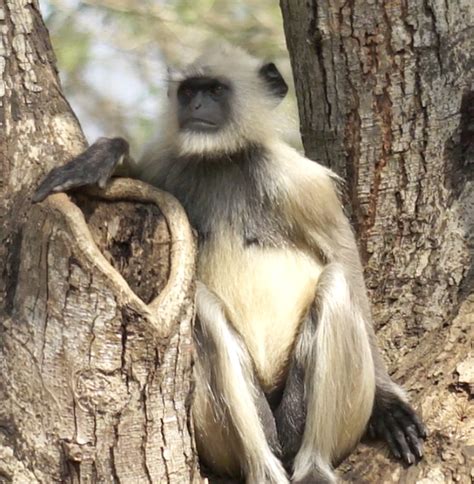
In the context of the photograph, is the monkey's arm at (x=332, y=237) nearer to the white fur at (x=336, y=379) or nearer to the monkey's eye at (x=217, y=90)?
the white fur at (x=336, y=379)

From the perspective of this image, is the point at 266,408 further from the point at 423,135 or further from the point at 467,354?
the point at 423,135

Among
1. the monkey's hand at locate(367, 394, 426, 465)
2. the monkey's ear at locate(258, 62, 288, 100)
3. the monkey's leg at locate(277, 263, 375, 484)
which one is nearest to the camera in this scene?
the monkey's hand at locate(367, 394, 426, 465)

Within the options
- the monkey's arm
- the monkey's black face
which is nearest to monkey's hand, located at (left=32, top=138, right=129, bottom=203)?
the monkey's black face

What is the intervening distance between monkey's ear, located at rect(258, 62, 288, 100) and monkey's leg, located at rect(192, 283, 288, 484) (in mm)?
1368

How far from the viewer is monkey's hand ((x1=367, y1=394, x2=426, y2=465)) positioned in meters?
3.80

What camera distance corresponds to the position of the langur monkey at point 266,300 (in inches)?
154

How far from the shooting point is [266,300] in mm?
4199

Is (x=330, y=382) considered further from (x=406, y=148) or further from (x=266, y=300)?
(x=406, y=148)

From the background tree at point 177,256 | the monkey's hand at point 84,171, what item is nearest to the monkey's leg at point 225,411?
the background tree at point 177,256

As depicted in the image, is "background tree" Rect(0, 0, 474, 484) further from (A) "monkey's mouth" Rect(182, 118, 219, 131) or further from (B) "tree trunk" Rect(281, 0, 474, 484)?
(A) "monkey's mouth" Rect(182, 118, 219, 131)

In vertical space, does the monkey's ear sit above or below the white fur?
above

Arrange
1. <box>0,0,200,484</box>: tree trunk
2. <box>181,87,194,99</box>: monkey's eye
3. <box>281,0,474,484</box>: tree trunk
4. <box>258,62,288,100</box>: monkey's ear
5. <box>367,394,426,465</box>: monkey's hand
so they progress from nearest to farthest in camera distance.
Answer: <box>0,0,200,484</box>: tree trunk < <box>367,394,426,465</box>: monkey's hand < <box>281,0,474,484</box>: tree trunk < <box>181,87,194,99</box>: monkey's eye < <box>258,62,288,100</box>: monkey's ear

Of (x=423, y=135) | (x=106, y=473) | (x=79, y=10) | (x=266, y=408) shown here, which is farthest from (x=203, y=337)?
(x=79, y=10)

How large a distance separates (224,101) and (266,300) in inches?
40.3
